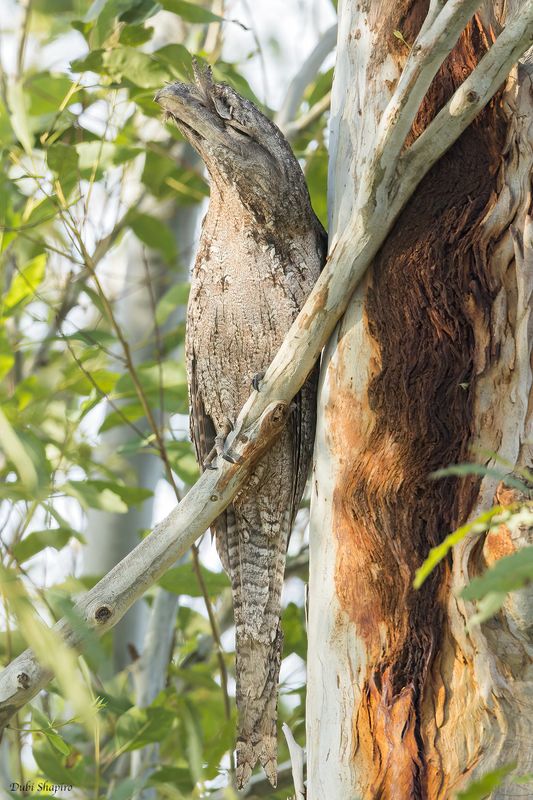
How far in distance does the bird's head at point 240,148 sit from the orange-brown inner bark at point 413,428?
518 millimetres

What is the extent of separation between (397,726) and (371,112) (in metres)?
1.33

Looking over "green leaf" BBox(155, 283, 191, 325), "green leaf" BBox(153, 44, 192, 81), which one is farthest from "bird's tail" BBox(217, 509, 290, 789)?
"green leaf" BBox(153, 44, 192, 81)

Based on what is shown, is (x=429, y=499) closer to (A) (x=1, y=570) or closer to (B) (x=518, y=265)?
(B) (x=518, y=265)

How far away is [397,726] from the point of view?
5.95 feet

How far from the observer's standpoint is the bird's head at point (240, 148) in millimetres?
2436

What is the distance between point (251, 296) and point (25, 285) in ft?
3.68

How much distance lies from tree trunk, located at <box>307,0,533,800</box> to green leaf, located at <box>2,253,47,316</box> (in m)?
1.56

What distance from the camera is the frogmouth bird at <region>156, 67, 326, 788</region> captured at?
8.04 ft

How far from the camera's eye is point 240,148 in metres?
2.44

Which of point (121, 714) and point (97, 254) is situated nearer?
point (121, 714)

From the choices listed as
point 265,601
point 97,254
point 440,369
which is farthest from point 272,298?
point 97,254

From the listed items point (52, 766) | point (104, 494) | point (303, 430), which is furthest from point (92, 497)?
point (303, 430)

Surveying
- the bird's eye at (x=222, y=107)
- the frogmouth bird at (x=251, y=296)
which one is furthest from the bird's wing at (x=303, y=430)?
the bird's eye at (x=222, y=107)

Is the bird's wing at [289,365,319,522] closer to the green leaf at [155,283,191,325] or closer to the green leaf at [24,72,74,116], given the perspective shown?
the green leaf at [155,283,191,325]
